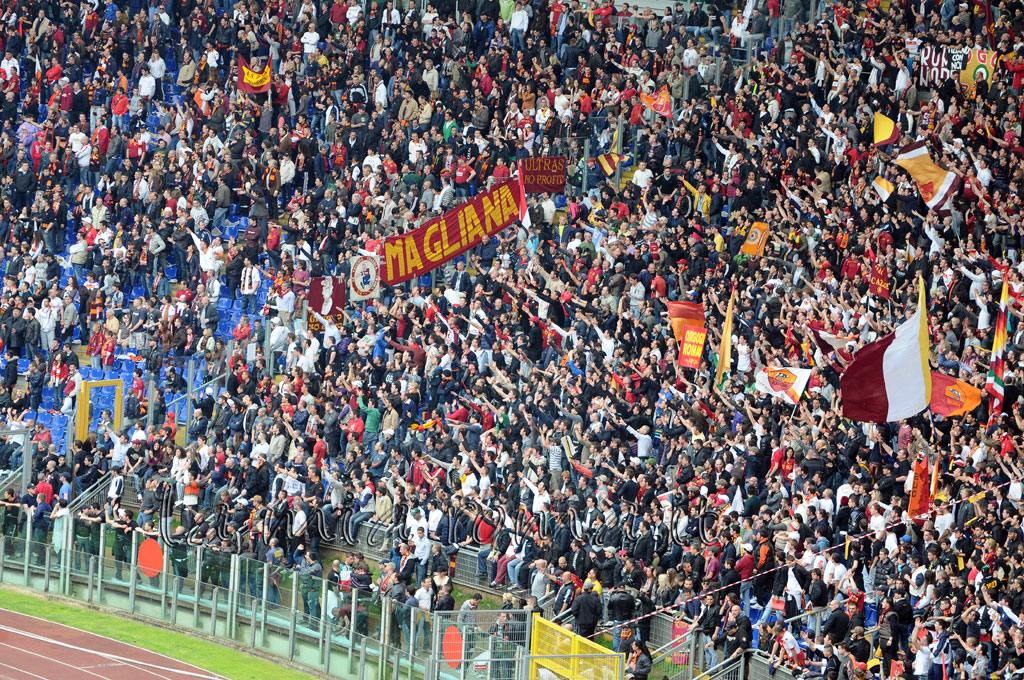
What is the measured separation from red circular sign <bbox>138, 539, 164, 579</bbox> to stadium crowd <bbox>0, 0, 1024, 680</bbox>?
83 cm

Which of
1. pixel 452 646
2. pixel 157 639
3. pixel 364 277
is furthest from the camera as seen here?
pixel 364 277

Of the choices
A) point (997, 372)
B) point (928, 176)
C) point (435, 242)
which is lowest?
point (997, 372)

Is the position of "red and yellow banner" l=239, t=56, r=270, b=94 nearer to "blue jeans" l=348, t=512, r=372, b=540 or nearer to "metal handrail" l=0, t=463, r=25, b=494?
"metal handrail" l=0, t=463, r=25, b=494

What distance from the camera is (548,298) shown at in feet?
94.7

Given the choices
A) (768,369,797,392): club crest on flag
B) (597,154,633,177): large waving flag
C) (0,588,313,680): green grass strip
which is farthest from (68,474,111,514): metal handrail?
(768,369,797,392): club crest on flag

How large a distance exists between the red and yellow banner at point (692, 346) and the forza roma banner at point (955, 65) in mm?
6535

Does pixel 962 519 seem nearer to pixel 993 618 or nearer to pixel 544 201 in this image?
pixel 993 618

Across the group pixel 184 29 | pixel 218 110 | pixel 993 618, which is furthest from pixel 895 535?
pixel 184 29

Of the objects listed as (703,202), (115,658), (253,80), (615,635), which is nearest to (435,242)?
(703,202)

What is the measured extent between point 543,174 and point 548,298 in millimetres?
3462

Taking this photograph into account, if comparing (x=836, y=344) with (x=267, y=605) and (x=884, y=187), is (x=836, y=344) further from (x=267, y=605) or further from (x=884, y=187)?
(x=267, y=605)

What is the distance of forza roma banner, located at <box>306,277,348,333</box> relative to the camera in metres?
31.2

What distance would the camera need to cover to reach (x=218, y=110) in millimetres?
36719

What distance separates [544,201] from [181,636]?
9.62m
